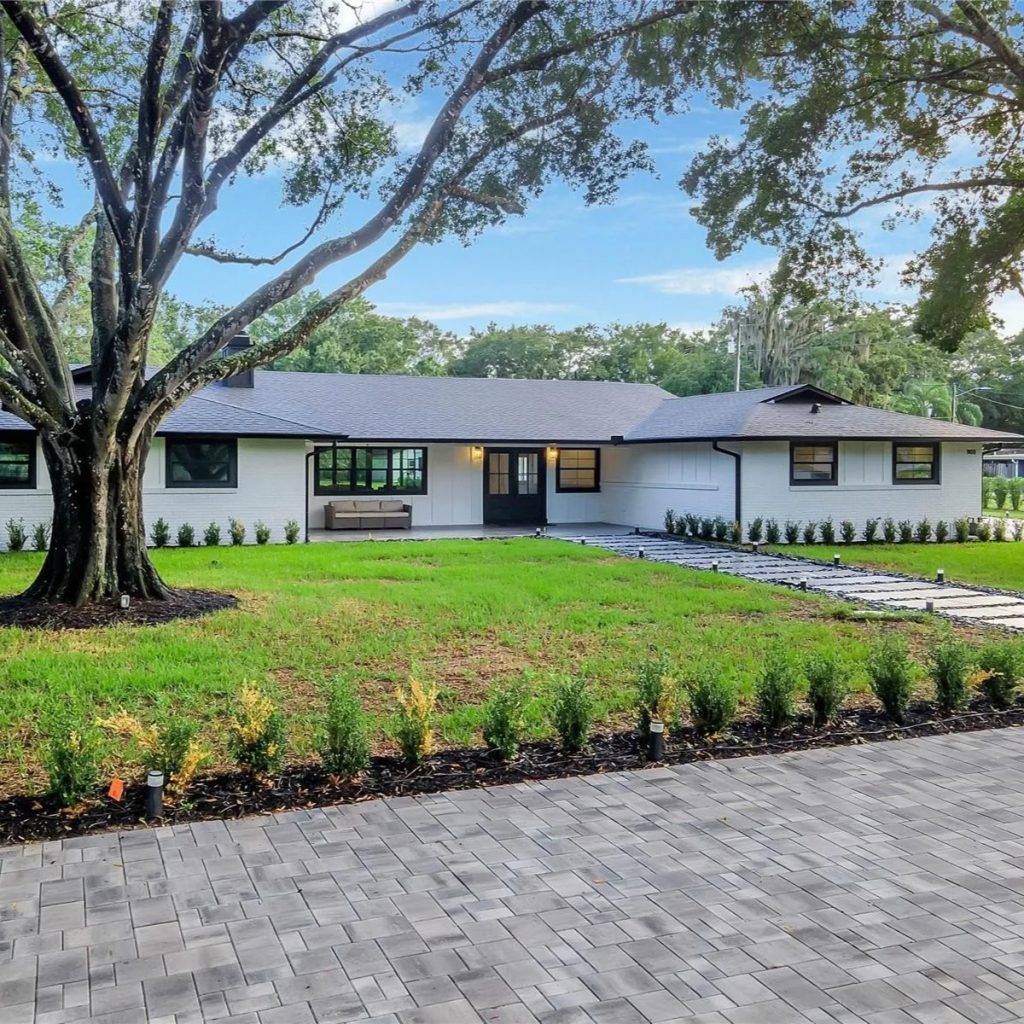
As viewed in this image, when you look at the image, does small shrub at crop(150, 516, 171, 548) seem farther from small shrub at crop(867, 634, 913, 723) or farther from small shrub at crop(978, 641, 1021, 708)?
small shrub at crop(978, 641, 1021, 708)

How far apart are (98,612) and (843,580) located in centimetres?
970

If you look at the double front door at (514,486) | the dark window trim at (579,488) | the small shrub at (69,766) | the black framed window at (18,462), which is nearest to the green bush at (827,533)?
the dark window trim at (579,488)

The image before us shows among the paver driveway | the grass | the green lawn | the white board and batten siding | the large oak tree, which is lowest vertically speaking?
the paver driveway

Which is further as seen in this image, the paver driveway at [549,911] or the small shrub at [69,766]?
the small shrub at [69,766]

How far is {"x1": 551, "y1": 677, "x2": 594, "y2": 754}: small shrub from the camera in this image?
5.07m

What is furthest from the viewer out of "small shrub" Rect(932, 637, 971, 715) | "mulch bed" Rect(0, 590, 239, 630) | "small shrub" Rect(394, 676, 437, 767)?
"mulch bed" Rect(0, 590, 239, 630)

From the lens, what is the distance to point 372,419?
20188 millimetres

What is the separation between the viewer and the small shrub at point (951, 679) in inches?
234

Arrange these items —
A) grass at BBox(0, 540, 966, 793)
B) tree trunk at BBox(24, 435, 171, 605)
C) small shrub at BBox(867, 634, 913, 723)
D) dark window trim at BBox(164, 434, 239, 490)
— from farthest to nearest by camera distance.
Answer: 1. dark window trim at BBox(164, 434, 239, 490)
2. tree trunk at BBox(24, 435, 171, 605)
3. grass at BBox(0, 540, 966, 793)
4. small shrub at BBox(867, 634, 913, 723)

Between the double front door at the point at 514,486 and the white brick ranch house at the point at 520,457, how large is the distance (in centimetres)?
4

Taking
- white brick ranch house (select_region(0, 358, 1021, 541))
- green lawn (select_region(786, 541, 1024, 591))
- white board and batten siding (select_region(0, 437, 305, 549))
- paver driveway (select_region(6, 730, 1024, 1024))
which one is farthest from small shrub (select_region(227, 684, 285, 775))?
white board and batten siding (select_region(0, 437, 305, 549))

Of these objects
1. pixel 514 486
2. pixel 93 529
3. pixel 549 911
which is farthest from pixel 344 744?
pixel 514 486

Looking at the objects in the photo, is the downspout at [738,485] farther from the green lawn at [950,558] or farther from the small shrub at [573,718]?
the small shrub at [573,718]

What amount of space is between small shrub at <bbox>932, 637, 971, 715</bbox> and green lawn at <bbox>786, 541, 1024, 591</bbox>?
299 inches
